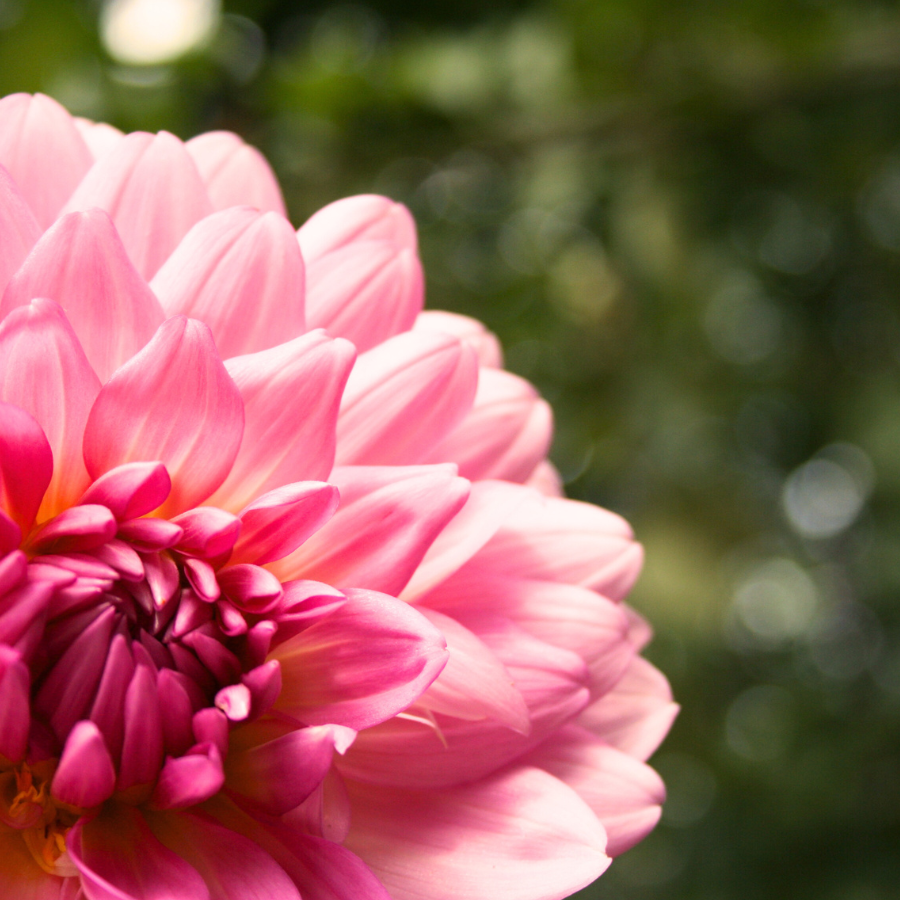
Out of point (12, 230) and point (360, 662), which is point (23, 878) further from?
point (12, 230)

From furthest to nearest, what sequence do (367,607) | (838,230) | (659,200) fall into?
(838,230) < (659,200) < (367,607)

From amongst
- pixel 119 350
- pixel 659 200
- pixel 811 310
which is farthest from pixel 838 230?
pixel 119 350

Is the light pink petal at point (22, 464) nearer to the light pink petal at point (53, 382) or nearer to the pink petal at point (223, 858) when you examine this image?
the light pink petal at point (53, 382)

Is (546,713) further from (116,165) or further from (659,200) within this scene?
(659,200)

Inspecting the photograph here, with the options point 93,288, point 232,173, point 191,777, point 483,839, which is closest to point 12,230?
point 93,288

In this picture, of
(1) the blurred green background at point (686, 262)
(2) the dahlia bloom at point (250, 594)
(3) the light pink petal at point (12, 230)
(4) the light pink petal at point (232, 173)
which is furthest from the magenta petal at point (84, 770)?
(1) the blurred green background at point (686, 262)

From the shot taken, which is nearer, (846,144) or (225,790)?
(225,790)

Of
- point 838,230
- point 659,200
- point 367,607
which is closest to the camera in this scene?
point 367,607

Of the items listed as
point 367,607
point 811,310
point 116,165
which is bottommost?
point 811,310
